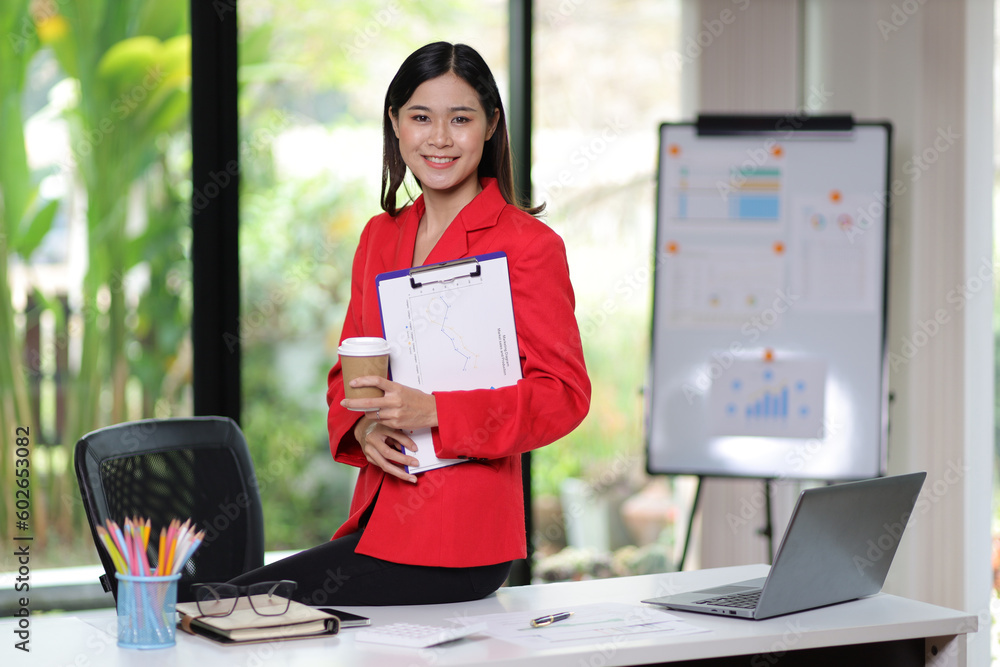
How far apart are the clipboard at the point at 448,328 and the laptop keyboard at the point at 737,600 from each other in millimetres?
484

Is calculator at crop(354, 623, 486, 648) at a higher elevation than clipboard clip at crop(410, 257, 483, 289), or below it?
below

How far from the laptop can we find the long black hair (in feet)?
2.46

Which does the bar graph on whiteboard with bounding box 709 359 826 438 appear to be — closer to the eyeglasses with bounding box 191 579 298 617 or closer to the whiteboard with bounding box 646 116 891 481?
the whiteboard with bounding box 646 116 891 481

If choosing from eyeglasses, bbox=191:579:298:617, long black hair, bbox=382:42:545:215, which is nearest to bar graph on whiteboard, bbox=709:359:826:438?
long black hair, bbox=382:42:545:215

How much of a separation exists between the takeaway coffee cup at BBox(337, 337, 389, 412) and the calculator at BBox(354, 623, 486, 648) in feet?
1.14

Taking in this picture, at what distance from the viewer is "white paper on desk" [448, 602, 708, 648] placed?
1.51m

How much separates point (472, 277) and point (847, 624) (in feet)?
2.70

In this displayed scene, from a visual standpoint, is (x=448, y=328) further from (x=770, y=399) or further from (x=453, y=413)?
(x=770, y=399)

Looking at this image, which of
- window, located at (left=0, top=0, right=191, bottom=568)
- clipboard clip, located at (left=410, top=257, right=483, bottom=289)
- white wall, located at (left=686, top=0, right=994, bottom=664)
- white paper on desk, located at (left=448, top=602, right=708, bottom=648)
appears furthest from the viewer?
white wall, located at (left=686, top=0, right=994, bottom=664)

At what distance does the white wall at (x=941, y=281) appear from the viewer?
3418 mm

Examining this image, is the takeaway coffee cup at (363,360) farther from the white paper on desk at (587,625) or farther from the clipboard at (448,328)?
the white paper on desk at (587,625)

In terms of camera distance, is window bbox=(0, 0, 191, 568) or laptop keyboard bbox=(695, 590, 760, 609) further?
window bbox=(0, 0, 191, 568)

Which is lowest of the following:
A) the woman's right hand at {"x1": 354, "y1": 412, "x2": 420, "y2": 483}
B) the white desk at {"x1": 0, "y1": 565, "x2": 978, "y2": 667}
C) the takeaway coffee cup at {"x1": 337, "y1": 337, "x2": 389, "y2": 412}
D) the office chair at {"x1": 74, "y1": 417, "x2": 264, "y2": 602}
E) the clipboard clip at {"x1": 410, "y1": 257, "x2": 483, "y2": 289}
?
the white desk at {"x1": 0, "y1": 565, "x2": 978, "y2": 667}

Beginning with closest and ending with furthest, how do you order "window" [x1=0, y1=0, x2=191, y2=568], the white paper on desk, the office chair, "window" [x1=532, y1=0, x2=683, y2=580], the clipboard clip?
the white paper on desk → the clipboard clip → the office chair → "window" [x1=0, y1=0, x2=191, y2=568] → "window" [x1=532, y1=0, x2=683, y2=580]
